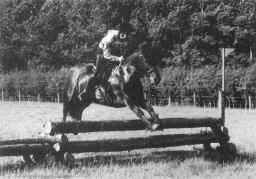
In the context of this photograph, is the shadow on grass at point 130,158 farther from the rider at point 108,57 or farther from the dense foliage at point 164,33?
the dense foliage at point 164,33

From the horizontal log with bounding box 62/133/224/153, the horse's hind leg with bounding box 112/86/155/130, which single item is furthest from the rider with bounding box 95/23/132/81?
the horizontal log with bounding box 62/133/224/153

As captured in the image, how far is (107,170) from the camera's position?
1106 cm

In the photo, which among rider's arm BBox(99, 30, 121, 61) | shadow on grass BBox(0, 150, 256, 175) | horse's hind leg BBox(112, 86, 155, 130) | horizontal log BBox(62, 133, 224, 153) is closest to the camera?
shadow on grass BBox(0, 150, 256, 175)

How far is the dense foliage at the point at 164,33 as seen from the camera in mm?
51719

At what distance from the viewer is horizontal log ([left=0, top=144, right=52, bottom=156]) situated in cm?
1109

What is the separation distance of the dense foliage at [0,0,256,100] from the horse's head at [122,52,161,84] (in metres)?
32.9

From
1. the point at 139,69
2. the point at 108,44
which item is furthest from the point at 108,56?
the point at 139,69

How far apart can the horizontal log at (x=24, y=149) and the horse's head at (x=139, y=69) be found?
245 cm

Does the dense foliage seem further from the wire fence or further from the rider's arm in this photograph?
the rider's arm

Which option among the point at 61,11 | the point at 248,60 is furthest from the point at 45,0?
the point at 248,60

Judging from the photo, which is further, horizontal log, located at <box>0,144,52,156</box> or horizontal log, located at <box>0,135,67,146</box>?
horizontal log, located at <box>0,135,67,146</box>

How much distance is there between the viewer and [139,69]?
479 inches

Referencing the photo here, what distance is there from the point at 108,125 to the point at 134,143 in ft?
2.74

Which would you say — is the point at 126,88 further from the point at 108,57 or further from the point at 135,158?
the point at 135,158
